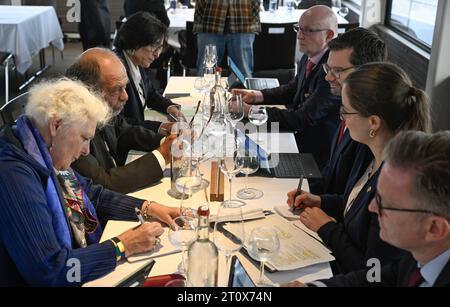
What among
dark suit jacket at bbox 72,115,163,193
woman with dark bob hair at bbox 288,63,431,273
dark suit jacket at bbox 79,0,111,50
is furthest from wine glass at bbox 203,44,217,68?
dark suit jacket at bbox 79,0,111,50

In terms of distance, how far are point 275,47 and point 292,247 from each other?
12.1 ft

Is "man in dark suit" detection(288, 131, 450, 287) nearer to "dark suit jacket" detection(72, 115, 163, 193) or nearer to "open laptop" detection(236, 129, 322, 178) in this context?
"open laptop" detection(236, 129, 322, 178)

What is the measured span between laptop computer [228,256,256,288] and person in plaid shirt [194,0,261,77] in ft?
10.7

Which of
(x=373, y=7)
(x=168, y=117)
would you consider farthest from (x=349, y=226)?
(x=373, y=7)

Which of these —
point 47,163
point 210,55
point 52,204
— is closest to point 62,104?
point 47,163

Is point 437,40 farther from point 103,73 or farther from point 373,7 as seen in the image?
point 103,73

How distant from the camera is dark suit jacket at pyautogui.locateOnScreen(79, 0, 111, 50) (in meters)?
6.11

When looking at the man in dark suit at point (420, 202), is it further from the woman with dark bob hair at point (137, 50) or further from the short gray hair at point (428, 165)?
the woman with dark bob hair at point (137, 50)

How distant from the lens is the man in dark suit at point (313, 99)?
298 centimetres

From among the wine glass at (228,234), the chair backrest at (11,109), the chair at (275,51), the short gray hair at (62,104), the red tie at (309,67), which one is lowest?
the chair at (275,51)

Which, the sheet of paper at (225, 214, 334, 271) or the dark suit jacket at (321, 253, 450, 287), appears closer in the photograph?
the dark suit jacket at (321, 253, 450, 287)

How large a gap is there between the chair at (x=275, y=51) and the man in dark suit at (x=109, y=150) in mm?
2835

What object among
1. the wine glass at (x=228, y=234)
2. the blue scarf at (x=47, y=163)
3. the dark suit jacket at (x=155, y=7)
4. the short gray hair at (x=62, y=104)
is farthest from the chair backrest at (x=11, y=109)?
the dark suit jacket at (x=155, y=7)
